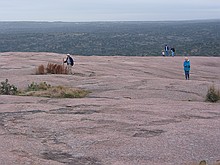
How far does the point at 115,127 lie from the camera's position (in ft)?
37.3

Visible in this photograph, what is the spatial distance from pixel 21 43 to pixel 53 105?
69.9 metres

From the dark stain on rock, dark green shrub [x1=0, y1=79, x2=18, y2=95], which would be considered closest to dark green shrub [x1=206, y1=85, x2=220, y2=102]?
dark green shrub [x1=0, y1=79, x2=18, y2=95]

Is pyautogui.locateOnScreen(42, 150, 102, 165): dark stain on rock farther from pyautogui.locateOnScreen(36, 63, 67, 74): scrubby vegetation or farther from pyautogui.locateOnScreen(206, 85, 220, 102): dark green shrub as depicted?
pyautogui.locateOnScreen(36, 63, 67, 74): scrubby vegetation

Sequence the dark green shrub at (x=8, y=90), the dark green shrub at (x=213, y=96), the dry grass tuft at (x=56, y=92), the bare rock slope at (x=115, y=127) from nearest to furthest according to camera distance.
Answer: the bare rock slope at (x=115, y=127) → the dark green shrub at (x=213, y=96) → the dry grass tuft at (x=56, y=92) → the dark green shrub at (x=8, y=90)

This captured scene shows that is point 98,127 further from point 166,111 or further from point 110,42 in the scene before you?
point 110,42

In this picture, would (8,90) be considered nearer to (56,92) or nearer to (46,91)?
(46,91)

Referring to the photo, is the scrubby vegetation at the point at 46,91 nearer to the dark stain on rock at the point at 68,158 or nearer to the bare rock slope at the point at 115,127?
the bare rock slope at the point at 115,127

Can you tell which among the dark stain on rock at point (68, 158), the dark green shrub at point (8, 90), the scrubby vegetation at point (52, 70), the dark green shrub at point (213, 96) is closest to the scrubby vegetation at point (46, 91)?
the dark green shrub at point (8, 90)

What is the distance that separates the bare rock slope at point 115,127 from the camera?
9125mm

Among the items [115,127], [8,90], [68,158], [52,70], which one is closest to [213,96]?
[115,127]

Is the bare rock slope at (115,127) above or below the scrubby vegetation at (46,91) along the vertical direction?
above

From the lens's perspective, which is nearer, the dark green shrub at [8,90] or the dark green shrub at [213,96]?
the dark green shrub at [213,96]

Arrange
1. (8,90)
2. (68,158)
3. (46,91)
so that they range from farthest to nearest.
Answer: (8,90), (46,91), (68,158)

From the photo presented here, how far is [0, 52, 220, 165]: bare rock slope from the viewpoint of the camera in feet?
29.9
